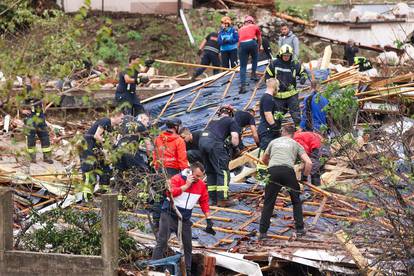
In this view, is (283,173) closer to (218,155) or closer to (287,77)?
(218,155)

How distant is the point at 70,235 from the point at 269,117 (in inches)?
198

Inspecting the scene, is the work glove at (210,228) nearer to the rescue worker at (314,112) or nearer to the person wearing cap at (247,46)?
the rescue worker at (314,112)

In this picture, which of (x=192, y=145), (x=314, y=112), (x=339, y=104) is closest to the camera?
(x=339, y=104)

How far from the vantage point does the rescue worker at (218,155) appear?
56.4 ft

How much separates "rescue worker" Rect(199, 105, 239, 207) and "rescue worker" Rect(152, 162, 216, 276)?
8.71 feet

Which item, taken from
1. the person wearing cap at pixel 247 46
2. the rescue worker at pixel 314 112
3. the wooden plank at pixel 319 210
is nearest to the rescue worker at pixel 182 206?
the wooden plank at pixel 319 210

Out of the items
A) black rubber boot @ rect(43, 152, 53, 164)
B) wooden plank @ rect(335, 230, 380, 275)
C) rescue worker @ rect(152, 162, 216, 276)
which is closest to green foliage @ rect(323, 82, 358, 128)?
wooden plank @ rect(335, 230, 380, 275)

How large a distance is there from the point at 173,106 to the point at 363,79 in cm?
447

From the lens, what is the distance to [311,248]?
1485 cm

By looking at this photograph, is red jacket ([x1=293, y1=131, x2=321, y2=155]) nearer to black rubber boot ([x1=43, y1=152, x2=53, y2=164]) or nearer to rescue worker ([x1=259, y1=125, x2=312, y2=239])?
rescue worker ([x1=259, y1=125, x2=312, y2=239])

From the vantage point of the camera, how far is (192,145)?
18.1m

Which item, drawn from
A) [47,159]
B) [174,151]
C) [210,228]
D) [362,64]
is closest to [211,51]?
[362,64]

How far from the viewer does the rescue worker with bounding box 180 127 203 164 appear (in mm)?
17609

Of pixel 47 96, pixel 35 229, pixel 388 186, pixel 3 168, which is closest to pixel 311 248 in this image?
pixel 388 186
